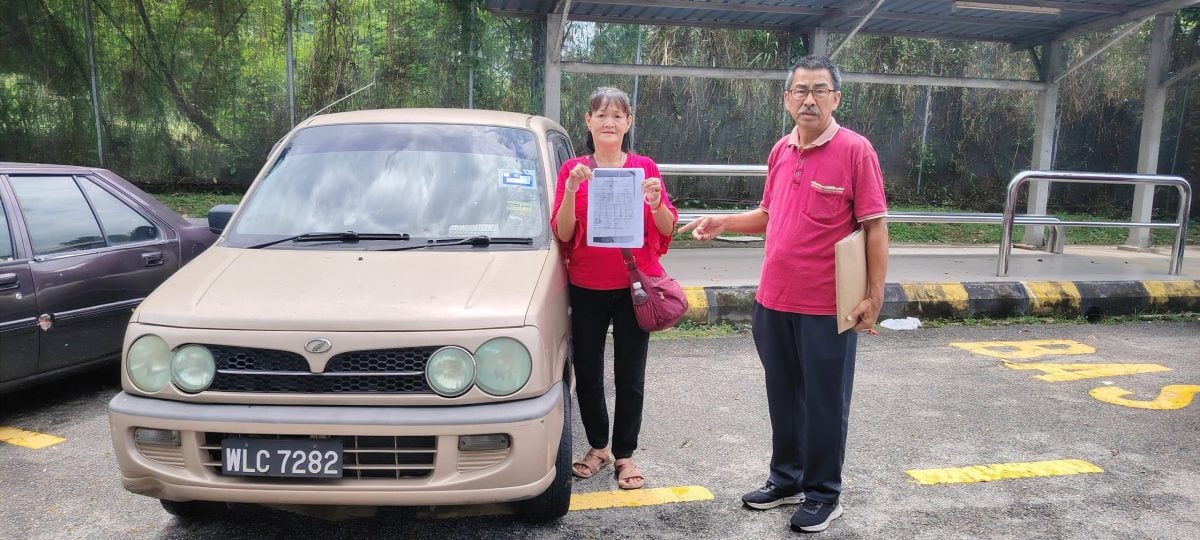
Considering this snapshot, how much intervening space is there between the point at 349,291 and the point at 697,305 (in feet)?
13.4

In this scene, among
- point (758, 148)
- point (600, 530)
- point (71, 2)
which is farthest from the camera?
point (758, 148)

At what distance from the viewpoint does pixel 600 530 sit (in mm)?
3053

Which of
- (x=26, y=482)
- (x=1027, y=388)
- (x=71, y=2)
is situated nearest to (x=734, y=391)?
(x=1027, y=388)

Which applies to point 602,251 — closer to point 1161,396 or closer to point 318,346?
point 318,346

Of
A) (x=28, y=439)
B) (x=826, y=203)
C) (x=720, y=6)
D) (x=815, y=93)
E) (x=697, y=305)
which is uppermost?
(x=720, y=6)

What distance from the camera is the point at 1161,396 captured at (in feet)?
15.7

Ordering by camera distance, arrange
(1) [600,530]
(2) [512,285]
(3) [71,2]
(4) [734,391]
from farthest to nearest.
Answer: (3) [71,2] < (4) [734,391] < (1) [600,530] < (2) [512,285]

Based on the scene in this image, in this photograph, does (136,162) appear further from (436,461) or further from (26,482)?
(436,461)

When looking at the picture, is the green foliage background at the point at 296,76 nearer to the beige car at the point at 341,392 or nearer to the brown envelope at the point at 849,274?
the brown envelope at the point at 849,274

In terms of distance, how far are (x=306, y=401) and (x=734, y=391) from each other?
291 cm

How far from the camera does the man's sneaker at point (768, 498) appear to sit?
325 cm

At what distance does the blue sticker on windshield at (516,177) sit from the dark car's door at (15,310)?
250 centimetres

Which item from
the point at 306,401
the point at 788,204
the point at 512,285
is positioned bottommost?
the point at 306,401

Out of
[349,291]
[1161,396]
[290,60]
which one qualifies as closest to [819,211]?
[349,291]
